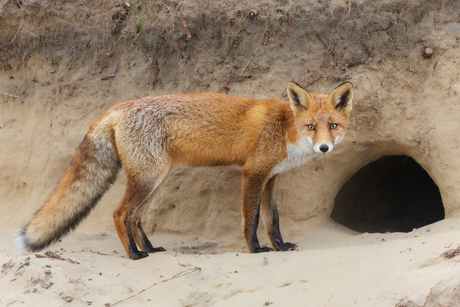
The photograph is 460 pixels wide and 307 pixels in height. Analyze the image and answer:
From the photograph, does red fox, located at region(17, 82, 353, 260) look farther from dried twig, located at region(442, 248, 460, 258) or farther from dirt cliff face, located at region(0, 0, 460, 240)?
dried twig, located at region(442, 248, 460, 258)

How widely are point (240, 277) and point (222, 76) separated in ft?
8.92

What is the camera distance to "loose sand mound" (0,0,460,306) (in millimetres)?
4375

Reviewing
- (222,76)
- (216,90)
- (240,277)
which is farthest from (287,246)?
(222,76)

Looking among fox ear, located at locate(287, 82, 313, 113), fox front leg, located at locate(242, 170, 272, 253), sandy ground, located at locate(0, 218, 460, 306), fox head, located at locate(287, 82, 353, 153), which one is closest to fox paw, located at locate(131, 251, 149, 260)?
sandy ground, located at locate(0, 218, 460, 306)

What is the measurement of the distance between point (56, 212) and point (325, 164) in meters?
2.98

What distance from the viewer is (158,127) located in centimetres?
406

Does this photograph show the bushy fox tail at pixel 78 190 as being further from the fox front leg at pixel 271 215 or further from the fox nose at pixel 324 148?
the fox nose at pixel 324 148

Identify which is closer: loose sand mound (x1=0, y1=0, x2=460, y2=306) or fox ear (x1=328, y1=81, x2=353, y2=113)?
fox ear (x1=328, y1=81, x2=353, y2=113)

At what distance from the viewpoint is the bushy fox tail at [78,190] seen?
3.70 m

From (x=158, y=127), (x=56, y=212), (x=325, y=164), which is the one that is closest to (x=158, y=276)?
(x=56, y=212)

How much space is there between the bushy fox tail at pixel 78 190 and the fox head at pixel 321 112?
1.82 m

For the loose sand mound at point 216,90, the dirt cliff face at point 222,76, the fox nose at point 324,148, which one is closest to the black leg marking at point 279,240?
the loose sand mound at point 216,90

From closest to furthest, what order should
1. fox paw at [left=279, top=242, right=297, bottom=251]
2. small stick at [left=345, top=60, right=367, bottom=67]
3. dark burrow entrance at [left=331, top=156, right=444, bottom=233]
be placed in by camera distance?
fox paw at [left=279, top=242, right=297, bottom=251] < small stick at [left=345, top=60, right=367, bottom=67] < dark burrow entrance at [left=331, top=156, right=444, bottom=233]

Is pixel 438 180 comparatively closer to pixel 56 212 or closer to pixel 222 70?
pixel 222 70
